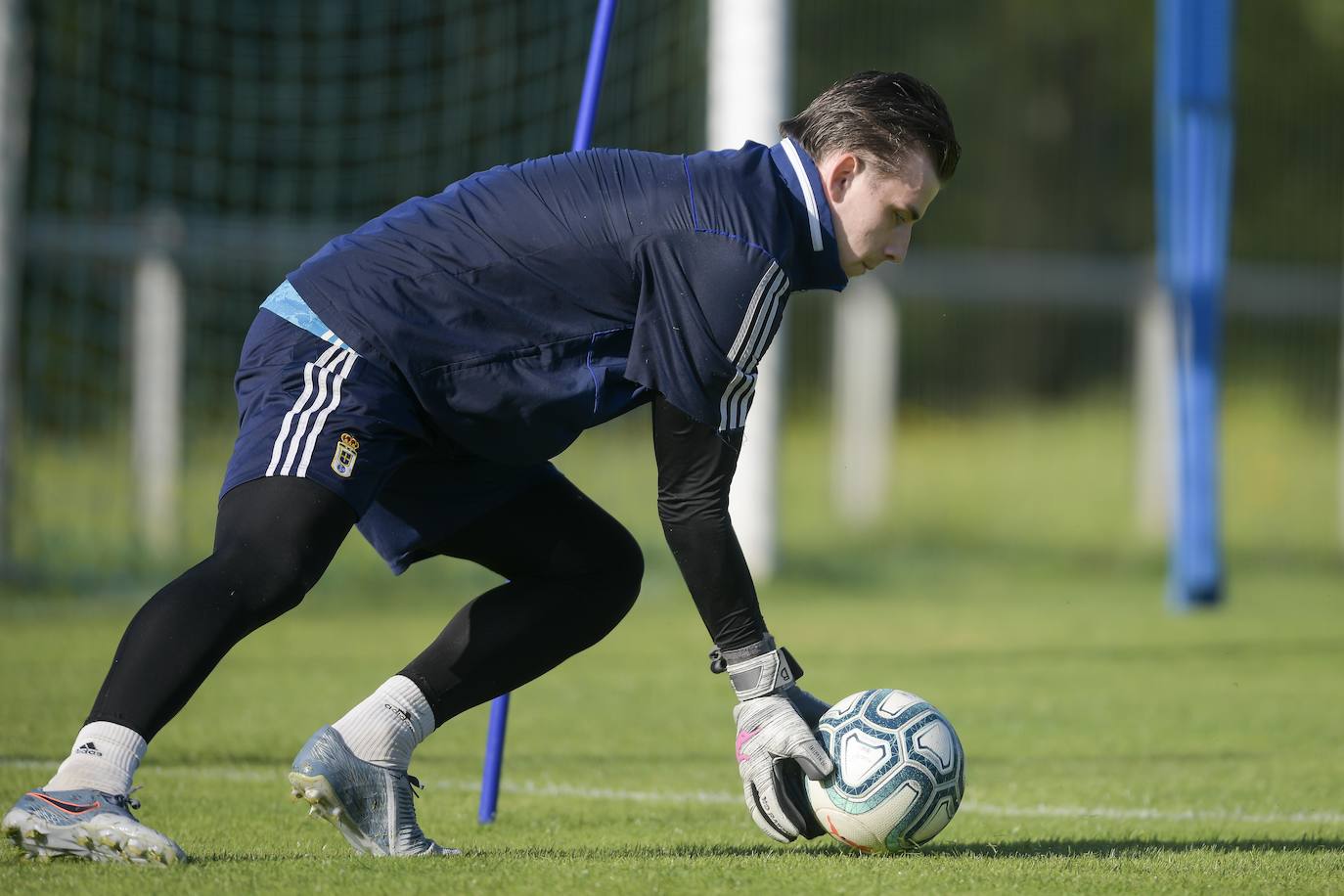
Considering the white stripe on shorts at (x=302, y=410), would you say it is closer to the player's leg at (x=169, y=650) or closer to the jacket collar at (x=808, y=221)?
the player's leg at (x=169, y=650)

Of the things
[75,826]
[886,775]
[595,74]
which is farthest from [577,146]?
[75,826]

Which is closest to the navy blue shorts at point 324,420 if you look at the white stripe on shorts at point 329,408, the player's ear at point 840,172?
the white stripe on shorts at point 329,408

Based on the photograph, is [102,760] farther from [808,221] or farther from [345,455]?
[808,221]

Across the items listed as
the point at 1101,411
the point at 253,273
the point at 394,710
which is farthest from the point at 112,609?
the point at 1101,411

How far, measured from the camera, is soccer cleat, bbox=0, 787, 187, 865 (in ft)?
11.2

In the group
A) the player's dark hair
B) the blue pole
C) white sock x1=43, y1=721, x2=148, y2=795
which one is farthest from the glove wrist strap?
the blue pole

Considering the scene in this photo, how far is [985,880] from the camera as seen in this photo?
376cm

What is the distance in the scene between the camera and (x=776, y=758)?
3.85 m

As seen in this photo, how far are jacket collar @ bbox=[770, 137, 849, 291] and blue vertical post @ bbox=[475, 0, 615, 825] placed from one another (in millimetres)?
1207

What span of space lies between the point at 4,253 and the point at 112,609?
2177mm

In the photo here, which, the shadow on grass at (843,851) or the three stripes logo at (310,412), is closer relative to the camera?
the three stripes logo at (310,412)

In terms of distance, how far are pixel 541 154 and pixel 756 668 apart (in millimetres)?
9547

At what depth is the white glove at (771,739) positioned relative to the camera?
3.81 metres

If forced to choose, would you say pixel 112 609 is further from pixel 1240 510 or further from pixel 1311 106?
pixel 1311 106
